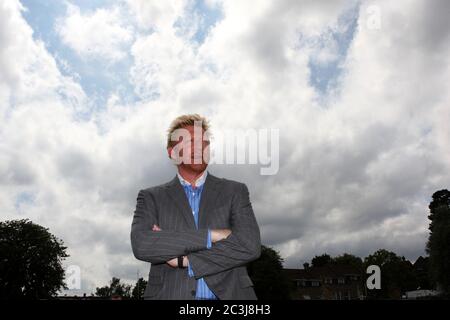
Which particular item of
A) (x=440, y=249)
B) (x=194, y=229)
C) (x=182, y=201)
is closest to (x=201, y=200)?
(x=182, y=201)

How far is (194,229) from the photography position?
4.95m

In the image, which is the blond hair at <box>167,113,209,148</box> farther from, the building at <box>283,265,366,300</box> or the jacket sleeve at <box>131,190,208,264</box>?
the building at <box>283,265,366,300</box>

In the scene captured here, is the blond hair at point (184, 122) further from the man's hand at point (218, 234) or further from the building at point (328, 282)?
the building at point (328, 282)

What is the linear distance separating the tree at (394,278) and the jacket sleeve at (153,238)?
178 m

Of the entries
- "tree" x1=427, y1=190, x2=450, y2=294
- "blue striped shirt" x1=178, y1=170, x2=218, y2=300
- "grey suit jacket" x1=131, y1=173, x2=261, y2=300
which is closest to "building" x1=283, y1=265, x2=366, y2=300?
"tree" x1=427, y1=190, x2=450, y2=294

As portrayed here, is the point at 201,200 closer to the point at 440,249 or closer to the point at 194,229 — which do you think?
the point at 194,229

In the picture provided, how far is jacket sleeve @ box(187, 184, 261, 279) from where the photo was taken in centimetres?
478

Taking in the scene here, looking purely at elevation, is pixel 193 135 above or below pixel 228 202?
above

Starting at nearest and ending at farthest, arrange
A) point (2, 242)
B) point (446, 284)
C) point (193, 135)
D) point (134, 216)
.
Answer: point (193, 135) < point (134, 216) < point (446, 284) < point (2, 242)

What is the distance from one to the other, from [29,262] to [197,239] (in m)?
101

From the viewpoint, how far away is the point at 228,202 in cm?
522
